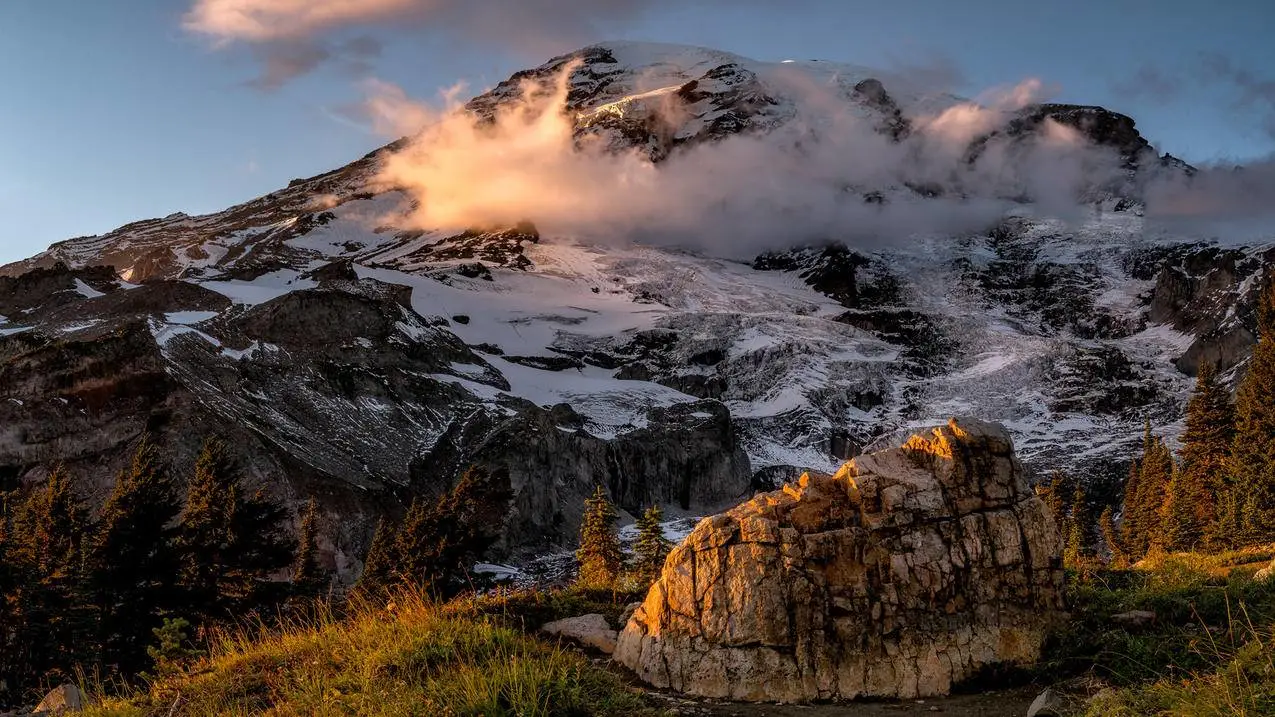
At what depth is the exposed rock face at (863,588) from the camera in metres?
11.9

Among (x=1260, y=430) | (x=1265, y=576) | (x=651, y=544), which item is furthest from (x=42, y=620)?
(x=1260, y=430)

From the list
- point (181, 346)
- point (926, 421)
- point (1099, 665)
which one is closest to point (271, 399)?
point (181, 346)

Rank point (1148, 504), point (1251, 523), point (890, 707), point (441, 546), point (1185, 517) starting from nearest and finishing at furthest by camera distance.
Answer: point (890, 707) → point (1251, 523) → point (441, 546) → point (1185, 517) → point (1148, 504)

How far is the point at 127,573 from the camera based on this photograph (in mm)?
25531

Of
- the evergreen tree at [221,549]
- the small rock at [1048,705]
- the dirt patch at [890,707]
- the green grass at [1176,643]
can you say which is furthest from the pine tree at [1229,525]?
the evergreen tree at [221,549]

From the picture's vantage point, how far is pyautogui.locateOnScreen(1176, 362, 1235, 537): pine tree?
1617 inches

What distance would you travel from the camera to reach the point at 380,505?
68875 mm

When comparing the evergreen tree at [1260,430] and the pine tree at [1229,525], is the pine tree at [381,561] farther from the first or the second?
the evergreen tree at [1260,430]

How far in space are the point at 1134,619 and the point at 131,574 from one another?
25101mm

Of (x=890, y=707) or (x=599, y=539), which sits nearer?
(x=890, y=707)

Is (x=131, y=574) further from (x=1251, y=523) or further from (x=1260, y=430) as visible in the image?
(x=1260, y=430)

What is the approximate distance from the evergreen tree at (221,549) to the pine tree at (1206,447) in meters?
38.7

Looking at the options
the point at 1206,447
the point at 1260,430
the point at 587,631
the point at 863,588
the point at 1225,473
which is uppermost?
the point at 863,588

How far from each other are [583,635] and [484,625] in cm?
451
